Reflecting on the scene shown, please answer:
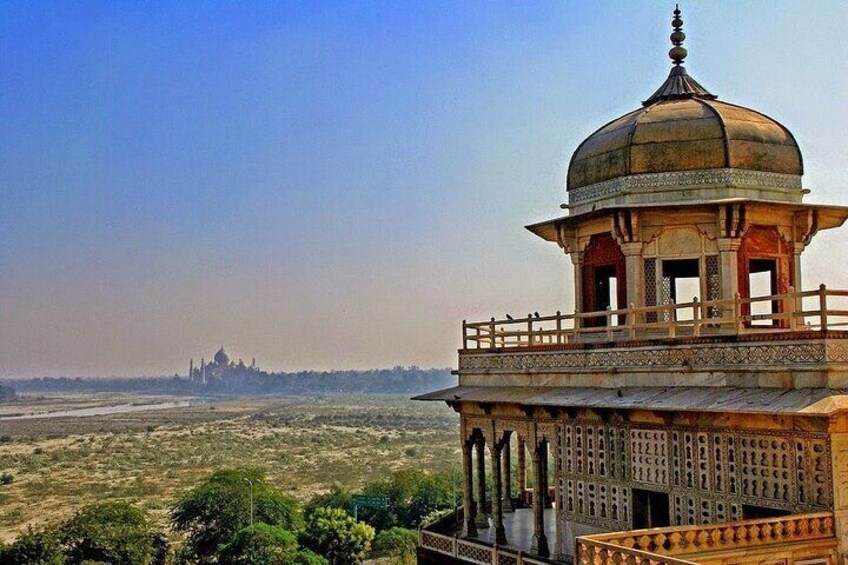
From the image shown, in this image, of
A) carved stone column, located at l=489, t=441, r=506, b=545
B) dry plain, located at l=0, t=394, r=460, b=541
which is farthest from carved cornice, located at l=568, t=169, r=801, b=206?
dry plain, located at l=0, t=394, r=460, b=541

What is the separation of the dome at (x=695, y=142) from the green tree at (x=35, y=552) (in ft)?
72.4

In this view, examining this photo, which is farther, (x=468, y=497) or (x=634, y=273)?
(x=468, y=497)

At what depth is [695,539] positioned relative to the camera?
9.22 m

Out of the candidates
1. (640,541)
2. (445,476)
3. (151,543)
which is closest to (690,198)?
(640,541)

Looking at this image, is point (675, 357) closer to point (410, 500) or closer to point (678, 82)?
point (678, 82)

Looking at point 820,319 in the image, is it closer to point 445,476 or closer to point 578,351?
point 578,351

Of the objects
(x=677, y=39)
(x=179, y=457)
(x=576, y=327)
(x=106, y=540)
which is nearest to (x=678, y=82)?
(x=677, y=39)

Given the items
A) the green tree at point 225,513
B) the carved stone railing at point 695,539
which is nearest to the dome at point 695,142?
A: the carved stone railing at point 695,539

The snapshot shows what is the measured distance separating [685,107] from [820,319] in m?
5.85

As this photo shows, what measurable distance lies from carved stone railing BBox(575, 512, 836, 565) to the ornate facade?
0.06 ft

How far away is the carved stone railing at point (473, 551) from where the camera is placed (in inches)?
553

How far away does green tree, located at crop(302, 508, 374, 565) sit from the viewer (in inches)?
1283

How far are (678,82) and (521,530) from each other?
8056 millimetres

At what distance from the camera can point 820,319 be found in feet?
33.7
